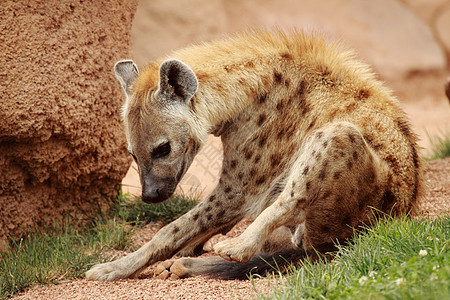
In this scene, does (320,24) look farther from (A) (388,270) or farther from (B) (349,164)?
(A) (388,270)

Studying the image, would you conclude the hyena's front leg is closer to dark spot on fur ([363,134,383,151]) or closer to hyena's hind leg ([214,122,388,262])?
hyena's hind leg ([214,122,388,262])

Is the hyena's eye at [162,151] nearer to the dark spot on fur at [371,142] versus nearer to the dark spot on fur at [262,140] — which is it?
the dark spot on fur at [262,140]

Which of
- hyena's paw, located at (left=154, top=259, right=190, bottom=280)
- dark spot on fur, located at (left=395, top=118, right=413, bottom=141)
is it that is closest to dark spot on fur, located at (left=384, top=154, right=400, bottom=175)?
dark spot on fur, located at (left=395, top=118, right=413, bottom=141)

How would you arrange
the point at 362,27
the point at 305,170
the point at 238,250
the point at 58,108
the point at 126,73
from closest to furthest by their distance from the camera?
1. the point at 238,250
2. the point at 305,170
3. the point at 126,73
4. the point at 58,108
5. the point at 362,27

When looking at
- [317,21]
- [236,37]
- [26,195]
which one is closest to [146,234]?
[26,195]

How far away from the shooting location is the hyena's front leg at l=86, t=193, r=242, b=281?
3496mm

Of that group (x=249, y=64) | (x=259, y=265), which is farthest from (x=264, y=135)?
(x=259, y=265)

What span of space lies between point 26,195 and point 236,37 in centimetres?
177

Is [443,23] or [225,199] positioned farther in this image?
[443,23]

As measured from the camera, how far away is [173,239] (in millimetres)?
3514

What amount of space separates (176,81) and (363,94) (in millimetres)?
1072

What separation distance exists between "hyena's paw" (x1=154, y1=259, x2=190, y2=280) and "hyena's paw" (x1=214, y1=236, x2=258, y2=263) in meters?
0.52

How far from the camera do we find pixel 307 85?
11.4 feet

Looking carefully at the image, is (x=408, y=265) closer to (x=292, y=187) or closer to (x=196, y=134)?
(x=292, y=187)
